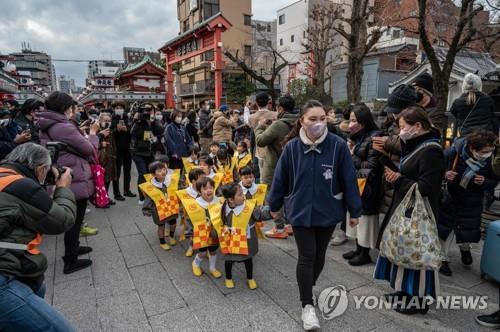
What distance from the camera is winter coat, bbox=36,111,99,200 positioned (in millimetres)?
3398

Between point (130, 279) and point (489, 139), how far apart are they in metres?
4.08

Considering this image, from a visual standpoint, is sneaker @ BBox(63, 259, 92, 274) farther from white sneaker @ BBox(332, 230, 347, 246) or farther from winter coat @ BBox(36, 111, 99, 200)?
white sneaker @ BBox(332, 230, 347, 246)

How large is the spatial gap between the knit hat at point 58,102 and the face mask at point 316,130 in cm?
272

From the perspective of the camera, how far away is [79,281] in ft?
10.9

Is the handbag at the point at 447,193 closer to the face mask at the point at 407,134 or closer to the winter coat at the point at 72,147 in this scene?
the face mask at the point at 407,134

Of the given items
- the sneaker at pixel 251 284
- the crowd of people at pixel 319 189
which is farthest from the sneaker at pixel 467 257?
the sneaker at pixel 251 284

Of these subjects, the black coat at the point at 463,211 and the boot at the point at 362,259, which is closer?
the black coat at the point at 463,211

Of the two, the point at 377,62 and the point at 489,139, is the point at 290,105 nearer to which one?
the point at 489,139

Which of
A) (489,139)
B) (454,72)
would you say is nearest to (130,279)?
(489,139)

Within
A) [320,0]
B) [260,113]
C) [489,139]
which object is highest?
[320,0]

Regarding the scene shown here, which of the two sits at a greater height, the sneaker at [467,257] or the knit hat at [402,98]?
the knit hat at [402,98]

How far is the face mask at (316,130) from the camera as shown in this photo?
2.46 meters

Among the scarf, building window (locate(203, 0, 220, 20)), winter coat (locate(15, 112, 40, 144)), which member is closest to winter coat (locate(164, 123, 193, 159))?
winter coat (locate(15, 112, 40, 144))

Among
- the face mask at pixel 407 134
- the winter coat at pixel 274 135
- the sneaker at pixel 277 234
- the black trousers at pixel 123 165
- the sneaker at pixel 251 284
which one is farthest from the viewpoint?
the black trousers at pixel 123 165
